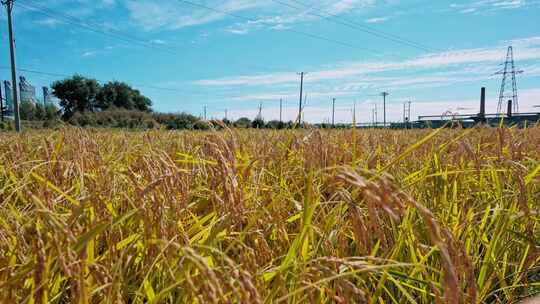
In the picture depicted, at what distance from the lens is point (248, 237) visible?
40.0 inches

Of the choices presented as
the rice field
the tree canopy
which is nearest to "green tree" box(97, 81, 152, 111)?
the tree canopy

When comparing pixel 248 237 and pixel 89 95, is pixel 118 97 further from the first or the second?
pixel 248 237

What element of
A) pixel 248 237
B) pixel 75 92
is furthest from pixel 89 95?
pixel 248 237

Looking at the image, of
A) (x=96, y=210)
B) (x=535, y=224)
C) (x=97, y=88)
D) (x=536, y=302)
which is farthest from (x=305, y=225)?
(x=97, y=88)

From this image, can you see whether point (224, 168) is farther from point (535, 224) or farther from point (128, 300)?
point (535, 224)

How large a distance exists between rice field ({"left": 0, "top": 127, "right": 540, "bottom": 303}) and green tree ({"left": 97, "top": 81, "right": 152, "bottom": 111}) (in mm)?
46051

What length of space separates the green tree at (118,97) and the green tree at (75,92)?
1.07 m

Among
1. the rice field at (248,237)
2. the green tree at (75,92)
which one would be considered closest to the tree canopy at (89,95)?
the green tree at (75,92)

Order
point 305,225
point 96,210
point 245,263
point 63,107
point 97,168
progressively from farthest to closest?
point 63,107
point 97,168
point 96,210
point 305,225
point 245,263

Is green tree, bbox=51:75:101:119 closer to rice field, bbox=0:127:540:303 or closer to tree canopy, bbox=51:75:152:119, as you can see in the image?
tree canopy, bbox=51:75:152:119

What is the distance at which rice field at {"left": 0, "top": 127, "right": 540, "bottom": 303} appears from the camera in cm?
51

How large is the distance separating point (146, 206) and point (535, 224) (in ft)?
4.83

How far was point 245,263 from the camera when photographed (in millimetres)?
583

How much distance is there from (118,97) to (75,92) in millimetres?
4846
